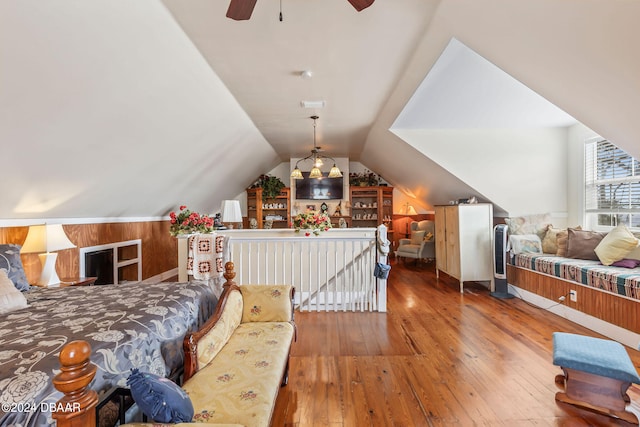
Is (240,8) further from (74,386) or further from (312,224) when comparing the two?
(312,224)

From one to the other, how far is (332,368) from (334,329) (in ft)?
2.77

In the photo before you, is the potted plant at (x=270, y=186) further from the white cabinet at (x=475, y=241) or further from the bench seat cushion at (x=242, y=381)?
the bench seat cushion at (x=242, y=381)

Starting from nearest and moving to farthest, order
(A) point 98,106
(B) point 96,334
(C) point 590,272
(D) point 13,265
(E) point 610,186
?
(B) point 96,334 < (D) point 13,265 < (A) point 98,106 < (C) point 590,272 < (E) point 610,186

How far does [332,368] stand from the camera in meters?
2.54

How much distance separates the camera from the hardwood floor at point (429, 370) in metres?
1.96

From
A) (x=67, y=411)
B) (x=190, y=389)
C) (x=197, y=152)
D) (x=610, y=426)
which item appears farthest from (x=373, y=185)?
(x=67, y=411)

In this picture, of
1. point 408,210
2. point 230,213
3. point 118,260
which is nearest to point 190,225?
point 230,213

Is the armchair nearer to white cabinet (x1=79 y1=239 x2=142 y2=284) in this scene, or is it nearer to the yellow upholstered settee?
the yellow upholstered settee

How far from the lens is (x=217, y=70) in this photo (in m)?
3.02

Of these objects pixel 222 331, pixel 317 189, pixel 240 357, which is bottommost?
pixel 240 357

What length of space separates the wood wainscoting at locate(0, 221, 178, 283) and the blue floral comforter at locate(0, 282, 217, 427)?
1.02 metres

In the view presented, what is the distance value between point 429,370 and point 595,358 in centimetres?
111

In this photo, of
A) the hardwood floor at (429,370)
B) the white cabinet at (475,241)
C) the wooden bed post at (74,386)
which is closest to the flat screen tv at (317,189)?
the white cabinet at (475,241)

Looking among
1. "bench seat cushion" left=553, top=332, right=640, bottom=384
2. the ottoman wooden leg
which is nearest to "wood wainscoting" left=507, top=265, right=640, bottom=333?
"bench seat cushion" left=553, top=332, right=640, bottom=384
